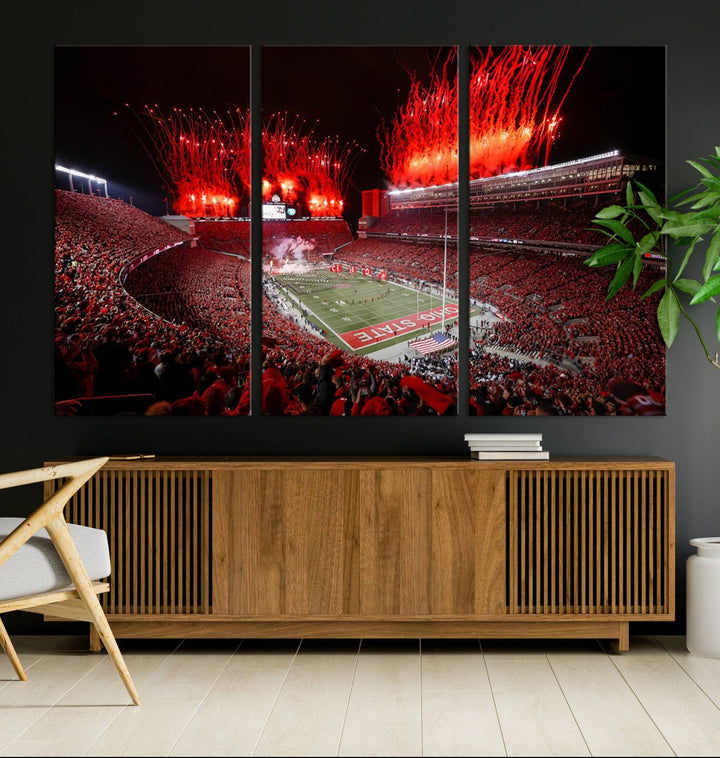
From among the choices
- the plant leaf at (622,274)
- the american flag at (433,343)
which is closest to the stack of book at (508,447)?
the american flag at (433,343)

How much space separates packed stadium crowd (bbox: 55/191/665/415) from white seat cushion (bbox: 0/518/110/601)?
994 mm

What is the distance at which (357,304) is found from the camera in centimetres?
371

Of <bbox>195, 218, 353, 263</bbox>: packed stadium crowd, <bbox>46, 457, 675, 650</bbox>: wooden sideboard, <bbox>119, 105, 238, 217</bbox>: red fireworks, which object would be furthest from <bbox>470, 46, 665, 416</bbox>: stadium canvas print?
<bbox>119, 105, 238, 217</bbox>: red fireworks

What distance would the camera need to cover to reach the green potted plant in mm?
3217

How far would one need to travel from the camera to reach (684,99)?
3.64 meters

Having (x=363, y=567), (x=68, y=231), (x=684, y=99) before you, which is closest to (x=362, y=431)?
(x=363, y=567)

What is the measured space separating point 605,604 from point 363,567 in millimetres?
932

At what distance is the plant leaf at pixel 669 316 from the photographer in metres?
3.35

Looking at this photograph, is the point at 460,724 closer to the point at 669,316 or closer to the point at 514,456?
the point at 514,456

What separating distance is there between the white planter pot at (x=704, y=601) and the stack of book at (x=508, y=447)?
707 mm

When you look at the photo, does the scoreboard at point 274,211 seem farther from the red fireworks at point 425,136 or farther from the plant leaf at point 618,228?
the plant leaf at point 618,228

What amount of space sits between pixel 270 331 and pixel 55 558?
140 cm

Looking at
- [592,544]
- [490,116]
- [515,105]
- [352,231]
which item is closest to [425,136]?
[490,116]

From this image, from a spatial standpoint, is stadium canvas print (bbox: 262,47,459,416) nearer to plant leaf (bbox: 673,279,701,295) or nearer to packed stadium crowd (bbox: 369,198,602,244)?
packed stadium crowd (bbox: 369,198,602,244)
